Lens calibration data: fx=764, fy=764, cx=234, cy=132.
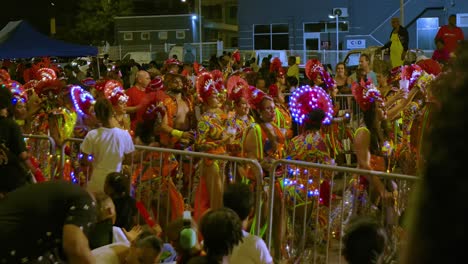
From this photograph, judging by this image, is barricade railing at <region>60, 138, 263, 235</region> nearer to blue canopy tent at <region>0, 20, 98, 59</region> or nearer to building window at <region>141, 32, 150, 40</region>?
blue canopy tent at <region>0, 20, 98, 59</region>

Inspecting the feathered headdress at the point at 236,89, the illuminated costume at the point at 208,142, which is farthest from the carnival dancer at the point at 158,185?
the feathered headdress at the point at 236,89

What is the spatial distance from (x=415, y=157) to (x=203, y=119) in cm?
242

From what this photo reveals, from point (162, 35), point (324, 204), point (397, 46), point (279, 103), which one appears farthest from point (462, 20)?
point (324, 204)

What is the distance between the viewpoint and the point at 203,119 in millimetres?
8406

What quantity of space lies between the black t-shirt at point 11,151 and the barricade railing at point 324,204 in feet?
7.25

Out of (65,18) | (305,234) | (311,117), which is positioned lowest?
(305,234)

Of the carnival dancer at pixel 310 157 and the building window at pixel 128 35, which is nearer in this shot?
the carnival dancer at pixel 310 157

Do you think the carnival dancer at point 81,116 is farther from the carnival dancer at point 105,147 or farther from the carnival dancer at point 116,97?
the carnival dancer at point 105,147

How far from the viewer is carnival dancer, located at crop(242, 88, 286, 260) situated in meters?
7.09

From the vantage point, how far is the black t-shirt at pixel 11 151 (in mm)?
6586

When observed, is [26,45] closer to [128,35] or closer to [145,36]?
[145,36]

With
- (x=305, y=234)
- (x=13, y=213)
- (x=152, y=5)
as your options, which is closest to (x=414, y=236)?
(x=13, y=213)

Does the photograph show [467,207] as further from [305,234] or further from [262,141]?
[262,141]

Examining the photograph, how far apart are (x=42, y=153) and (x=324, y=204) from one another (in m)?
3.24
